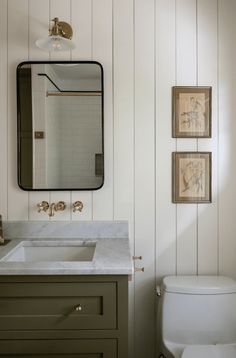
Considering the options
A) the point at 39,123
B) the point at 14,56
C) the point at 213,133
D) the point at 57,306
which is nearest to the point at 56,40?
the point at 14,56

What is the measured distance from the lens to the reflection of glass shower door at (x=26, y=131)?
5.85 ft

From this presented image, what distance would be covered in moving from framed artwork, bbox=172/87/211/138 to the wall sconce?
635 millimetres

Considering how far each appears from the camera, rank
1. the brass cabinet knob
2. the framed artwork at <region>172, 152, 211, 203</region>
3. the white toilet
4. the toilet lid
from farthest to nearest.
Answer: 1. the framed artwork at <region>172, 152, 211, 203</region>
2. the white toilet
3. the toilet lid
4. the brass cabinet knob

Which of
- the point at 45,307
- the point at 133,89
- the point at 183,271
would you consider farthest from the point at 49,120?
the point at 183,271

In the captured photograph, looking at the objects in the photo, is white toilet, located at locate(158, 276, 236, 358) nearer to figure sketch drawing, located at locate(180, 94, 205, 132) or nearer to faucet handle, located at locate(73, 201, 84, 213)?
faucet handle, located at locate(73, 201, 84, 213)

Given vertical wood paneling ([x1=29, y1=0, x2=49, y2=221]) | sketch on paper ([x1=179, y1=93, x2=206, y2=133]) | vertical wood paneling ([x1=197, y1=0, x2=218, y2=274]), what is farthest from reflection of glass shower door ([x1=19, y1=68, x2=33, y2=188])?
vertical wood paneling ([x1=197, y1=0, x2=218, y2=274])

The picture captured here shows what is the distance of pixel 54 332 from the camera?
129 centimetres

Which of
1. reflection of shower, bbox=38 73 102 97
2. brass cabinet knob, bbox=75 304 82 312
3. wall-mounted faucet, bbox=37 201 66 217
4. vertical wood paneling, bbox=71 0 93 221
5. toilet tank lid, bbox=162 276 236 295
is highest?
vertical wood paneling, bbox=71 0 93 221

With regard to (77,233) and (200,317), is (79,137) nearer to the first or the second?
(77,233)

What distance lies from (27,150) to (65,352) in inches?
41.0

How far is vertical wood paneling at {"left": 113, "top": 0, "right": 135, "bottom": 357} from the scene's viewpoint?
1799 millimetres

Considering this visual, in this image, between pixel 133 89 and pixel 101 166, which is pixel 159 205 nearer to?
pixel 101 166

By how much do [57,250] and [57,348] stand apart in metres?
0.53

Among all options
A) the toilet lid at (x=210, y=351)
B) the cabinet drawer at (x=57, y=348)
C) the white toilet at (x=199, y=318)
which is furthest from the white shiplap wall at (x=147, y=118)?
the cabinet drawer at (x=57, y=348)
